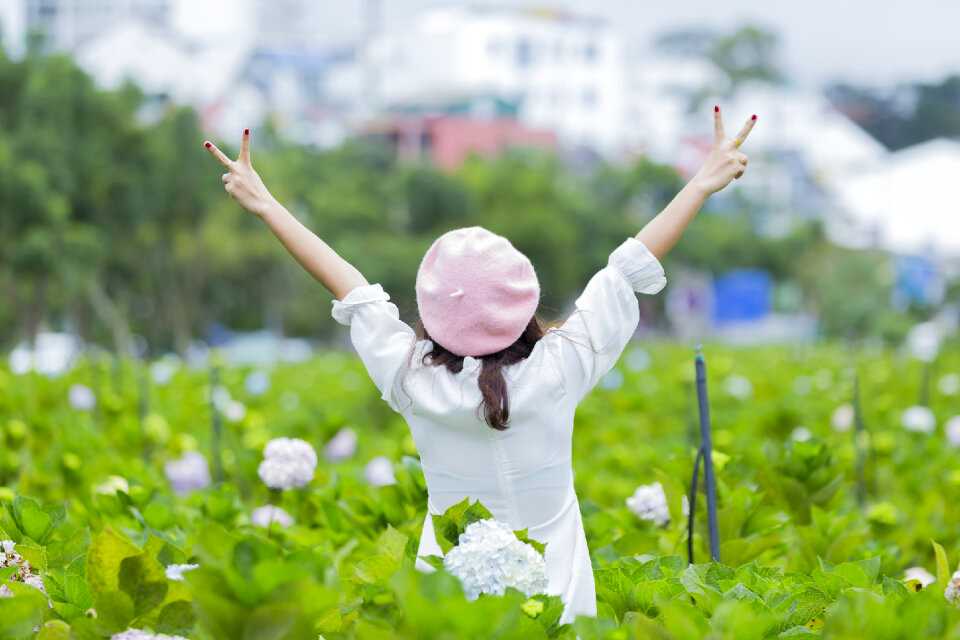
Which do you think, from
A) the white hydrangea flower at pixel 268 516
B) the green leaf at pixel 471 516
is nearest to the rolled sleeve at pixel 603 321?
the green leaf at pixel 471 516

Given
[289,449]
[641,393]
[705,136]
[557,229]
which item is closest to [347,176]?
[557,229]

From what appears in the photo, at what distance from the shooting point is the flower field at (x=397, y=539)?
1363 mm

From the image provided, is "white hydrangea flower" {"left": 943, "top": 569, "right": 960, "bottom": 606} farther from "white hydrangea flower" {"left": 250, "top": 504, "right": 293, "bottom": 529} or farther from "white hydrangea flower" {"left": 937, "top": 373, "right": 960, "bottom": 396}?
"white hydrangea flower" {"left": 937, "top": 373, "right": 960, "bottom": 396}

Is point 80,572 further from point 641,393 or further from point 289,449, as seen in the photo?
point 641,393

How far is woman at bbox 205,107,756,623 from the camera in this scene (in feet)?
6.17

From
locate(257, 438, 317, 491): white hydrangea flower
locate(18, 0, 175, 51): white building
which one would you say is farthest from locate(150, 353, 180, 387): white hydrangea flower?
locate(18, 0, 175, 51): white building

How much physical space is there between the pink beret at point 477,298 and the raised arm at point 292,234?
158 millimetres

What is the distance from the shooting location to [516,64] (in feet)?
266

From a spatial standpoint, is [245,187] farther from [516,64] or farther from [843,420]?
[516,64]

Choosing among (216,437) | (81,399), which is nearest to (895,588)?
(216,437)

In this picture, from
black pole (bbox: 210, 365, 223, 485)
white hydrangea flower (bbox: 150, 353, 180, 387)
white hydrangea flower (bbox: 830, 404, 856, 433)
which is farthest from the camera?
white hydrangea flower (bbox: 150, 353, 180, 387)

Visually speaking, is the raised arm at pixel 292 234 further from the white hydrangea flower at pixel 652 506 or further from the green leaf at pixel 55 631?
the white hydrangea flower at pixel 652 506

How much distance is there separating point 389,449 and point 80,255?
15810 mm

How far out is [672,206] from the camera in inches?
79.8
